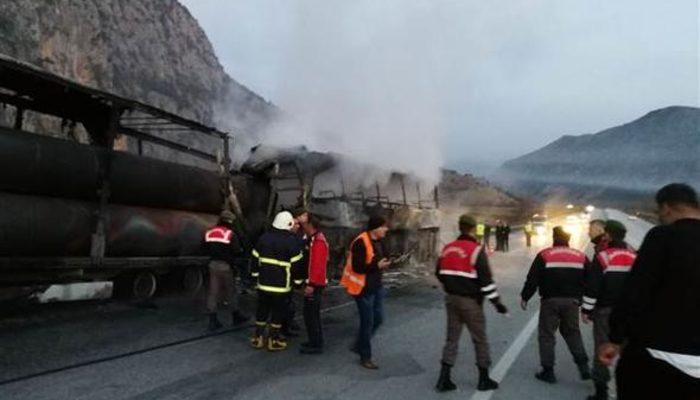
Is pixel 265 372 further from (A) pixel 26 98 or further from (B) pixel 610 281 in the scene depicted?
(A) pixel 26 98

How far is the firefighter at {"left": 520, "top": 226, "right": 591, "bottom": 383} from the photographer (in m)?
6.25

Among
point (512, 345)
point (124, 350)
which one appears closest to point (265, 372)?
point (124, 350)

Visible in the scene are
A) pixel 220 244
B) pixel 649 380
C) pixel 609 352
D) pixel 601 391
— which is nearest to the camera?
pixel 649 380

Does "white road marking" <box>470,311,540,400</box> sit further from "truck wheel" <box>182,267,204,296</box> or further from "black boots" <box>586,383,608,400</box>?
"truck wheel" <box>182,267,204,296</box>

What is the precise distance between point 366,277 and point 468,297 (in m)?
1.23

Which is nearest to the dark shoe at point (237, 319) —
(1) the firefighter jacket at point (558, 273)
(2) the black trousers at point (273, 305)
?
(2) the black trousers at point (273, 305)

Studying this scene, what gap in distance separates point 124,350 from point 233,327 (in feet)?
5.78

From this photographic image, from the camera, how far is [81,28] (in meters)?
69.9

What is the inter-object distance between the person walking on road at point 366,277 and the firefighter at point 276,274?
775 mm

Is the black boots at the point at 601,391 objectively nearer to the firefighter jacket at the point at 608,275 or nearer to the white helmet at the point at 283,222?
the firefighter jacket at the point at 608,275

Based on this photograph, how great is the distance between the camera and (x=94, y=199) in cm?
911

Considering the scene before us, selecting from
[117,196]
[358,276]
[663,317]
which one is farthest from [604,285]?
[117,196]

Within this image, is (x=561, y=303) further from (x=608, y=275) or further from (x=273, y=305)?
(x=273, y=305)

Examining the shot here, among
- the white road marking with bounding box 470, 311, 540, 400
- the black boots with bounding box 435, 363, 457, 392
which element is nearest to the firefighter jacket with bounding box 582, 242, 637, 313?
the white road marking with bounding box 470, 311, 540, 400
